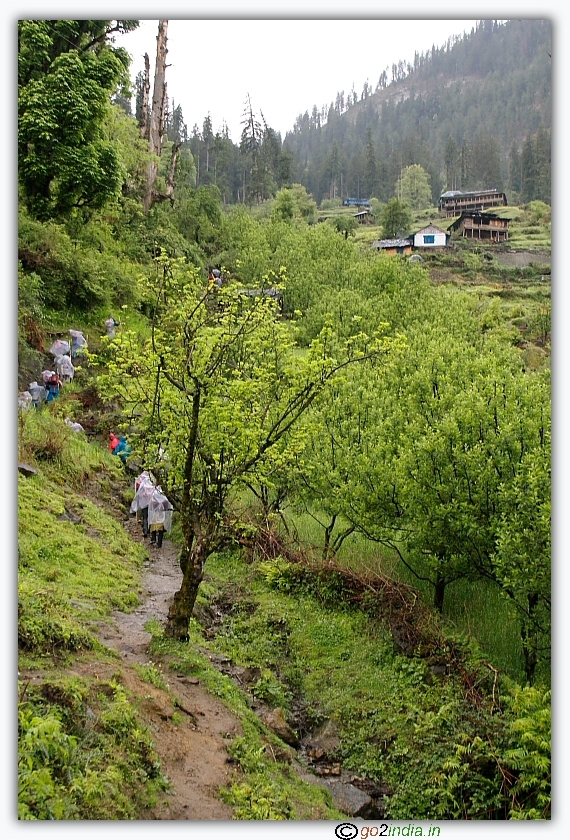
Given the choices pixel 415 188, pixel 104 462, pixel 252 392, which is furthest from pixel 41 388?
pixel 415 188

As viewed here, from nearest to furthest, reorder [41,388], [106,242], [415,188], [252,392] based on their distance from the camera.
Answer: [252,392] → [41,388] → [106,242] → [415,188]

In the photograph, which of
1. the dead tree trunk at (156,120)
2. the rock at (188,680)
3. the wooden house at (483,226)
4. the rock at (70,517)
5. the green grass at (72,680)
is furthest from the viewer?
the wooden house at (483,226)

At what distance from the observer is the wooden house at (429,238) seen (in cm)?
7156

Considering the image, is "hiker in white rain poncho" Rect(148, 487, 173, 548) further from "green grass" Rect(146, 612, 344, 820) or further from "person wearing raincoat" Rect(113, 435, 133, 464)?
"green grass" Rect(146, 612, 344, 820)

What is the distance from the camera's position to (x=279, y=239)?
4631cm

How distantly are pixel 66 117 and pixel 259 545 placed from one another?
40.5 ft

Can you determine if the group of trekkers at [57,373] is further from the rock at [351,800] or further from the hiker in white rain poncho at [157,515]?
the rock at [351,800]

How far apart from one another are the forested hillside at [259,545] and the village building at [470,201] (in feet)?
229

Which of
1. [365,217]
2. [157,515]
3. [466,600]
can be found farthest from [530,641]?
[365,217]

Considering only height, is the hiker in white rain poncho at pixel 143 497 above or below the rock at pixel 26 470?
below

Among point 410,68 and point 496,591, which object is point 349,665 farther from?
point 410,68

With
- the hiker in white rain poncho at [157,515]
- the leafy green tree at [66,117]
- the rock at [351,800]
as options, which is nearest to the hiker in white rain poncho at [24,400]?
the hiker in white rain poncho at [157,515]

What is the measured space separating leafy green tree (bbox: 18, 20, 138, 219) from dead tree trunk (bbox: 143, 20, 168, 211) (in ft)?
9.70

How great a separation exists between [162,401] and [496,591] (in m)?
8.50
